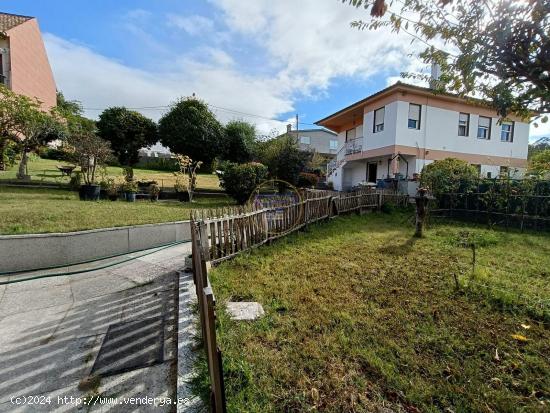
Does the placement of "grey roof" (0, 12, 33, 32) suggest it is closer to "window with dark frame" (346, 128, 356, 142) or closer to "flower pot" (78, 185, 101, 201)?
"flower pot" (78, 185, 101, 201)

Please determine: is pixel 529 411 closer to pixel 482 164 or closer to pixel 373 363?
pixel 373 363

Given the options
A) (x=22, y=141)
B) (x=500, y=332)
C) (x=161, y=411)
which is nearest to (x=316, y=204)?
(x=500, y=332)

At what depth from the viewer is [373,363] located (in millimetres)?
2508

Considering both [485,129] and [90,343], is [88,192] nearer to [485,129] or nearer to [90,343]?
[90,343]

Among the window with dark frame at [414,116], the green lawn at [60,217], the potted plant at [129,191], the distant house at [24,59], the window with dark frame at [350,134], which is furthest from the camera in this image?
the window with dark frame at [350,134]

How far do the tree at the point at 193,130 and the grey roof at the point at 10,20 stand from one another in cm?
1214

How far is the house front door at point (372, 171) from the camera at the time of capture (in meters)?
19.3

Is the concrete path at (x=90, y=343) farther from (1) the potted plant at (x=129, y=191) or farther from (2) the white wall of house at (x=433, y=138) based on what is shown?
(2) the white wall of house at (x=433, y=138)

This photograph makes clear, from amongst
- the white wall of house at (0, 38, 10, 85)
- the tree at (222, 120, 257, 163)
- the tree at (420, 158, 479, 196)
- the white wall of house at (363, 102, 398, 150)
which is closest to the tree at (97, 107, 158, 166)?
the white wall of house at (0, 38, 10, 85)

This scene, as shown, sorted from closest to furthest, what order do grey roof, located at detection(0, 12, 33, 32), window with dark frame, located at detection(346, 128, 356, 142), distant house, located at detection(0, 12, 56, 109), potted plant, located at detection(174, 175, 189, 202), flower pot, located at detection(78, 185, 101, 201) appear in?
flower pot, located at detection(78, 185, 101, 201) < potted plant, located at detection(174, 175, 189, 202) < distant house, located at detection(0, 12, 56, 109) < grey roof, located at detection(0, 12, 33, 32) < window with dark frame, located at detection(346, 128, 356, 142)

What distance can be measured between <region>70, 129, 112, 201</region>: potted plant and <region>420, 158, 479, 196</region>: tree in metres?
13.0

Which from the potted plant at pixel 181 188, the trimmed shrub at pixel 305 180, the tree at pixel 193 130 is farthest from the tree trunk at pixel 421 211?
the tree at pixel 193 130

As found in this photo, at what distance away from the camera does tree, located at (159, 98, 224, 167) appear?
2058 centimetres

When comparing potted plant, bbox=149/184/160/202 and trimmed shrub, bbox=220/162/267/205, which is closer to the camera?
→ trimmed shrub, bbox=220/162/267/205
